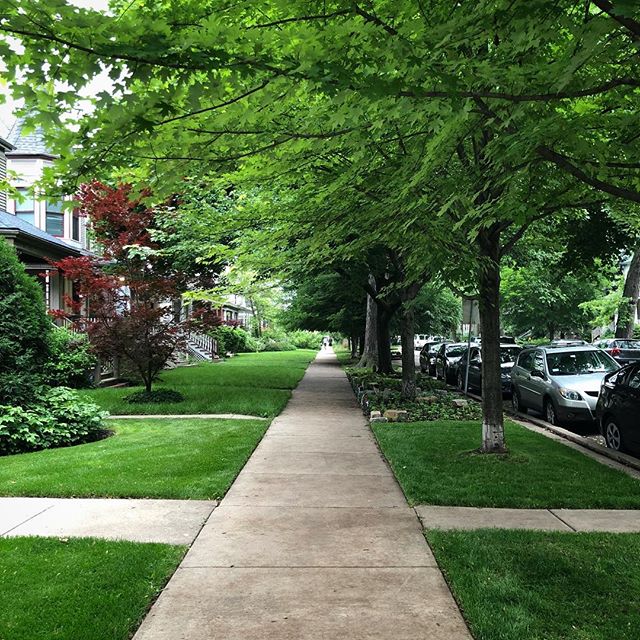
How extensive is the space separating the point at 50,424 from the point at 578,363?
34.6ft

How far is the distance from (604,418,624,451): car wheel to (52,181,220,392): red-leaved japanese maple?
361 inches

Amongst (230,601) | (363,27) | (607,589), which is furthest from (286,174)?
(607,589)

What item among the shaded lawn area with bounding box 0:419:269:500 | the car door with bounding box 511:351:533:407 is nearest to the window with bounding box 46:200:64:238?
the shaded lawn area with bounding box 0:419:269:500

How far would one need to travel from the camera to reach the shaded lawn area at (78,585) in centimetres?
355

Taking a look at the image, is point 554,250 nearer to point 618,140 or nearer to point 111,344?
point 618,140

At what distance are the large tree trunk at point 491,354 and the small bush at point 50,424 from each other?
632 centimetres

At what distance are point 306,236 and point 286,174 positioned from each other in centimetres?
231

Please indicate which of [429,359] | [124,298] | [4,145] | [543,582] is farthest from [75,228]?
[543,582]

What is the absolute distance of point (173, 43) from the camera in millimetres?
3596

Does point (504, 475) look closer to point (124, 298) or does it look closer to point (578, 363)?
point (578, 363)

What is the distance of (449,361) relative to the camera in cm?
2345

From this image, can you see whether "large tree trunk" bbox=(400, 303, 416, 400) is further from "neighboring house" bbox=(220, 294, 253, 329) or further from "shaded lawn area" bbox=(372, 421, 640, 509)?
"neighboring house" bbox=(220, 294, 253, 329)

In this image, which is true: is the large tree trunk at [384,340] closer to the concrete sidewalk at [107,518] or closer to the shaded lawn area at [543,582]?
the concrete sidewalk at [107,518]

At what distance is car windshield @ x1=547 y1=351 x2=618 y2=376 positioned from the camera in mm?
12773
